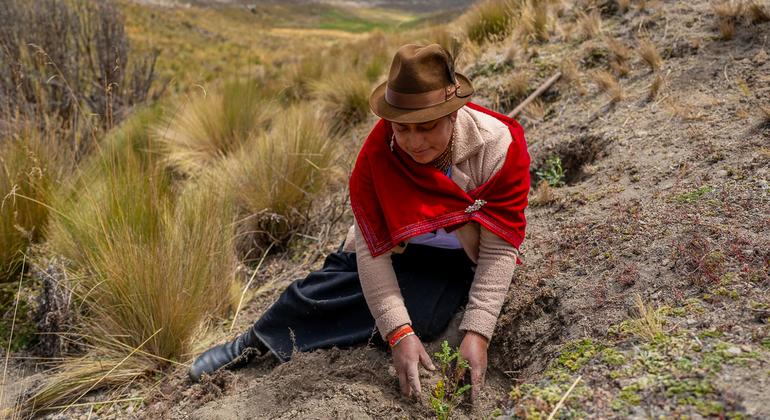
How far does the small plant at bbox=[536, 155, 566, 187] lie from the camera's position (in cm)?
344

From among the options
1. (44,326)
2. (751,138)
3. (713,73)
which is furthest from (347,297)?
(713,73)

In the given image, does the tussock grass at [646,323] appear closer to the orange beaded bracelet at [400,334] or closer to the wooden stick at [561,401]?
the wooden stick at [561,401]

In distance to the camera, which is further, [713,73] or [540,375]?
[713,73]

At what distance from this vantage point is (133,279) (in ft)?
8.97

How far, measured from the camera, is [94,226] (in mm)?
3025

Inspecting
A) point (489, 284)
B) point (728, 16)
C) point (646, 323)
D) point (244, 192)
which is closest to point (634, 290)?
point (646, 323)

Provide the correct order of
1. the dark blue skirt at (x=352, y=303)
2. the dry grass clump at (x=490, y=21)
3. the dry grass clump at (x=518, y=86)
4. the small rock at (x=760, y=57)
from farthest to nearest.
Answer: the dry grass clump at (x=490, y=21) < the dry grass clump at (x=518, y=86) < the small rock at (x=760, y=57) < the dark blue skirt at (x=352, y=303)

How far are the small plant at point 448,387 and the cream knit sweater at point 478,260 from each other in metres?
0.16

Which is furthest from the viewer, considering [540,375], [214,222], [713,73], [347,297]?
[713,73]

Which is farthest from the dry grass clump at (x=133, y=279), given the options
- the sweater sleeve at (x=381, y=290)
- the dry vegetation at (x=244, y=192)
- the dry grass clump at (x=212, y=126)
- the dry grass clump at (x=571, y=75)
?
the dry grass clump at (x=571, y=75)

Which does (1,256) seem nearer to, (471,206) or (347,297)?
(347,297)

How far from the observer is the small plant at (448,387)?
1.88m

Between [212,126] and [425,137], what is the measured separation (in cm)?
426

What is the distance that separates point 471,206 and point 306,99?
5926mm
